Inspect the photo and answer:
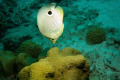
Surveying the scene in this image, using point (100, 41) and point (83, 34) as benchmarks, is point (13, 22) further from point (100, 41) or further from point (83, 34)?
point (100, 41)

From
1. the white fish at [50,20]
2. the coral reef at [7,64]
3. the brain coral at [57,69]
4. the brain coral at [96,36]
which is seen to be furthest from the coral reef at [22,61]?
the brain coral at [96,36]

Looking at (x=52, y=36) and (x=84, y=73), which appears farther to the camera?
(x=84, y=73)

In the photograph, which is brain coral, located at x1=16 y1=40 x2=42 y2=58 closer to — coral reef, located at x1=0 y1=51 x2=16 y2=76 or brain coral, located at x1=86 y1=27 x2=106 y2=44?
coral reef, located at x1=0 y1=51 x2=16 y2=76

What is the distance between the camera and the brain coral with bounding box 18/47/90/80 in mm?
1716

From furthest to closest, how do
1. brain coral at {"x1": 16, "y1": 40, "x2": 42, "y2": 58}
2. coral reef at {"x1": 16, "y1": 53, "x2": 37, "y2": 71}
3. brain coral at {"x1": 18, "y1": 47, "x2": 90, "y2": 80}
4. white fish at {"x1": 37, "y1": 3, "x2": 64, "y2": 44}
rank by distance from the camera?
brain coral at {"x1": 16, "y1": 40, "x2": 42, "y2": 58}
coral reef at {"x1": 16, "y1": 53, "x2": 37, "y2": 71}
brain coral at {"x1": 18, "y1": 47, "x2": 90, "y2": 80}
white fish at {"x1": 37, "y1": 3, "x2": 64, "y2": 44}

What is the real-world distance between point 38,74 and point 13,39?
2.71 meters

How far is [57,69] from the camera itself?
187cm

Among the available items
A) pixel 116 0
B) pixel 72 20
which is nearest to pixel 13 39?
pixel 72 20

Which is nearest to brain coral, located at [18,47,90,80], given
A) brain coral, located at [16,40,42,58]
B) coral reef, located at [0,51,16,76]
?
coral reef, located at [0,51,16,76]

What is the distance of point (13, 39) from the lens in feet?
13.0

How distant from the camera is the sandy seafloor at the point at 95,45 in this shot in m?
2.55

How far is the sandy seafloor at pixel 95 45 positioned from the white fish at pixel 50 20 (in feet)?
5.19

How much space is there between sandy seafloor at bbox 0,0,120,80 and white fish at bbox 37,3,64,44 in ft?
5.19

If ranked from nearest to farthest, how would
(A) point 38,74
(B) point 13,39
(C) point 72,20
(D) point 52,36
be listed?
(D) point 52,36
(A) point 38,74
(B) point 13,39
(C) point 72,20
